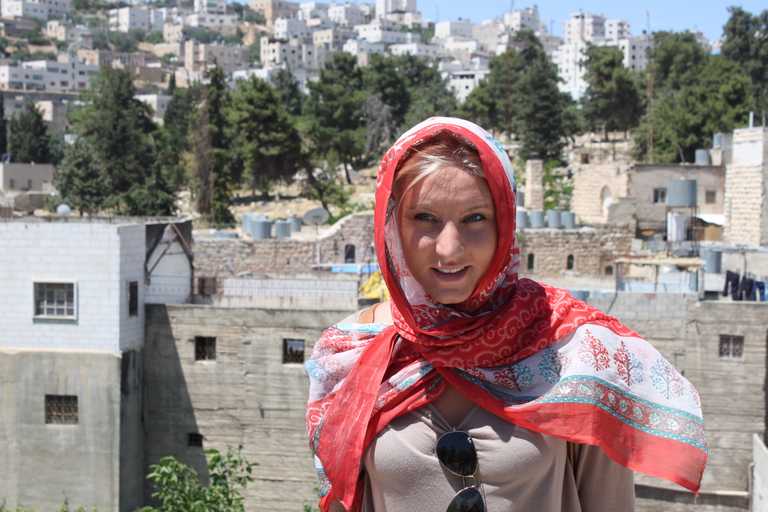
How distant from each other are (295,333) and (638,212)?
13357 millimetres

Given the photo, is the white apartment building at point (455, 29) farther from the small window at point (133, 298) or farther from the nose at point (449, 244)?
the nose at point (449, 244)

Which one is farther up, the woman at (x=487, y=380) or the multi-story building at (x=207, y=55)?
the multi-story building at (x=207, y=55)

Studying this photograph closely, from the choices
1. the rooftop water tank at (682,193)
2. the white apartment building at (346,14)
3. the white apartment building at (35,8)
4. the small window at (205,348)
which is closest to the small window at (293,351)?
the small window at (205,348)

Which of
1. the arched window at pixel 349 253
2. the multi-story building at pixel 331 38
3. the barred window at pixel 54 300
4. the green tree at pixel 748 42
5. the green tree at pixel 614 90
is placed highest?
the multi-story building at pixel 331 38

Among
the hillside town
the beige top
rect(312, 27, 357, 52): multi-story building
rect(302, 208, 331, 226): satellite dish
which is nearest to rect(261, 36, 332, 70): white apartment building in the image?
rect(312, 27, 357, 52): multi-story building

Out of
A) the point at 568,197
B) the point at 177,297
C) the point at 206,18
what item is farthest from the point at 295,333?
the point at 206,18

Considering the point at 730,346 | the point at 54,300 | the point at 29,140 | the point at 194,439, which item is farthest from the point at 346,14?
the point at 730,346

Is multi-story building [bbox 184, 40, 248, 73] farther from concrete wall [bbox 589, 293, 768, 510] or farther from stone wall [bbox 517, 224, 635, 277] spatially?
concrete wall [bbox 589, 293, 768, 510]

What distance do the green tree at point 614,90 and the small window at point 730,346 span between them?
28.0m

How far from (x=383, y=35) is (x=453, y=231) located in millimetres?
135669

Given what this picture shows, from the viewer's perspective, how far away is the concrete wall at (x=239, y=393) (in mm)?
12234

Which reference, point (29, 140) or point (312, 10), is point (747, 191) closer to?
point (29, 140)

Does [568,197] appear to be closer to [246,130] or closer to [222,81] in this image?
[246,130]

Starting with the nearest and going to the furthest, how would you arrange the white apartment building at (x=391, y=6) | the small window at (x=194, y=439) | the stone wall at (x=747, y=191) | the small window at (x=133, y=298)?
the small window at (x=133, y=298), the small window at (x=194, y=439), the stone wall at (x=747, y=191), the white apartment building at (x=391, y=6)
